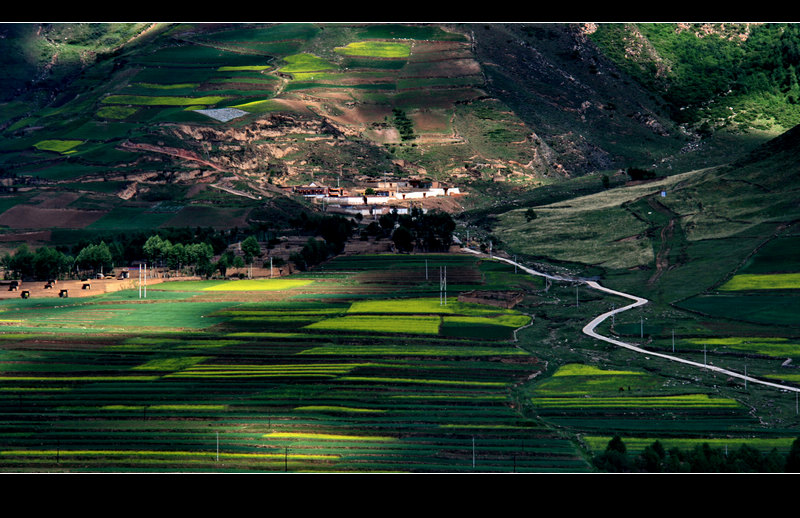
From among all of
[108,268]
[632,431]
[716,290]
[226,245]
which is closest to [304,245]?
[226,245]

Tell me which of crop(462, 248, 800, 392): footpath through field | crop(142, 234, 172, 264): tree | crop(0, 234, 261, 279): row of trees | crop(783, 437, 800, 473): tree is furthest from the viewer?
crop(142, 234, 172, 264): tree

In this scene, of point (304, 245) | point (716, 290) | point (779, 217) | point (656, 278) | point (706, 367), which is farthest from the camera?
point (304, 245)

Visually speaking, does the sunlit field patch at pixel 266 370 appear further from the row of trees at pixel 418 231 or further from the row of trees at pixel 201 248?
the row of trees at pixel 418 231

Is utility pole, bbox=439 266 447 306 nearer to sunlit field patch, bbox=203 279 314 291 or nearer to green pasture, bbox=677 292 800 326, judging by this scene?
sunlit field patch, bbox=203 279 314 291

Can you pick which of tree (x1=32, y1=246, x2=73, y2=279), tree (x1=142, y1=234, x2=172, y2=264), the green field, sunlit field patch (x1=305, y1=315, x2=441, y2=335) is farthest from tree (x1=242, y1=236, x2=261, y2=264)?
sunlit field patch (x1=305, y1=315, x2=441, y2=335)

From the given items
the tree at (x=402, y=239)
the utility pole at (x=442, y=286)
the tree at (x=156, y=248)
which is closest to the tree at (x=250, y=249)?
the tree at (x=156, y=248)

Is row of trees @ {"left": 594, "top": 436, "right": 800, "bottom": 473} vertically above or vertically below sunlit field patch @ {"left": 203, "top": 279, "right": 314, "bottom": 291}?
below

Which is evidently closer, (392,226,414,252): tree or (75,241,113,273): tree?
(75,241,113,273): tree

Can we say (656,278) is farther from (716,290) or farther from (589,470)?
(589,470)
